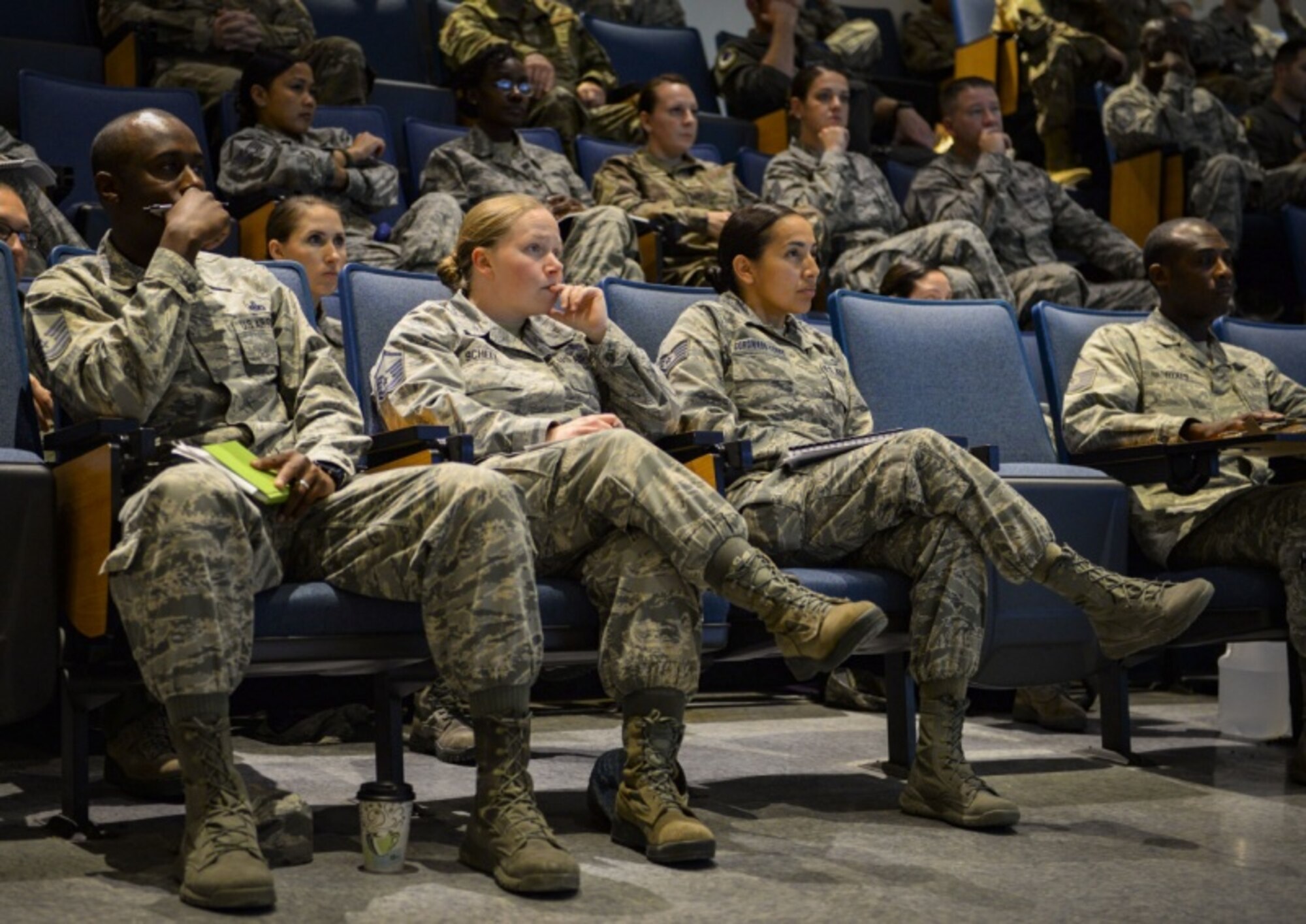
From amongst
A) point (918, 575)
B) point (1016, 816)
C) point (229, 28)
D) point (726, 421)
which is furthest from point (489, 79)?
point (1016, 816)

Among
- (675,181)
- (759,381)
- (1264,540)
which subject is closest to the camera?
(759,381)

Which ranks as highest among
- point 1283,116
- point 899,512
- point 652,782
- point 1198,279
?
point 1283,116

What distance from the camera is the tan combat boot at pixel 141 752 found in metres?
2.36

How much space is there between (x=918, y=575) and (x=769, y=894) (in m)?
0.70

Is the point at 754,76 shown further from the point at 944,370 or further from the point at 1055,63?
the point at 944,370

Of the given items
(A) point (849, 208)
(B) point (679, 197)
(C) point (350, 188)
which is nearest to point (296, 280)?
(C) point (350, 188)

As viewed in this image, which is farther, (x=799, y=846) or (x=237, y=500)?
(x=799, y=846)

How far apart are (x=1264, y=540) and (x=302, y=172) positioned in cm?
256

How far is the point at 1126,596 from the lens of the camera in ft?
7.79

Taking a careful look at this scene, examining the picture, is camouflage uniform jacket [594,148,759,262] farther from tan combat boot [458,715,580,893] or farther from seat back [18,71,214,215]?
tan combat boot [458,715,580,893]

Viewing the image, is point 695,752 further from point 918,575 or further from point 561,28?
point 561,28

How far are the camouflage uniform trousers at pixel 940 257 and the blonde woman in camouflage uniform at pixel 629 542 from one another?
228 cm

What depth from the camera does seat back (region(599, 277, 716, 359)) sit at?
306 centimetres

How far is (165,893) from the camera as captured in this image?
6.08 ft
